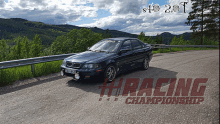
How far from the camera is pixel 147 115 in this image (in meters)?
3.91

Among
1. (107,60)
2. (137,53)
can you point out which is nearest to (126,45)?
(137,53)

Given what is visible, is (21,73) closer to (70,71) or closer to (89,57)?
(70,71)

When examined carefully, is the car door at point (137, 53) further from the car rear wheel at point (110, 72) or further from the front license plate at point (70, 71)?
the front license plate at point (70, 71)

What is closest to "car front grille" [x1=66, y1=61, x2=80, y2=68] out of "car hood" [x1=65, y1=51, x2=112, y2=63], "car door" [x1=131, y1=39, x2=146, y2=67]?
"car hood" [x1=65, y1=51, x2=112, y2=63]

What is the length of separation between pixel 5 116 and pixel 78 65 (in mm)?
2771

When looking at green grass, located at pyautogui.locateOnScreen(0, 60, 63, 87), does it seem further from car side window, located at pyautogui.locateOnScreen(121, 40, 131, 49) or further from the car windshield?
car side window, located at pyautogui.locateOnScreen(121, 40, 131, 49)

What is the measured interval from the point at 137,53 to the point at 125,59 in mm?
1088

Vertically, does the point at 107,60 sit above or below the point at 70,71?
above

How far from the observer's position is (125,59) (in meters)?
7.35

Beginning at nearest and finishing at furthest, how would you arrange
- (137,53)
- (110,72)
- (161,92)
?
(161,92) < (110,72) < (137,53)

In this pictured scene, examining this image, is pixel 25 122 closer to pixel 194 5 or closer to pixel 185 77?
pixel 185 77

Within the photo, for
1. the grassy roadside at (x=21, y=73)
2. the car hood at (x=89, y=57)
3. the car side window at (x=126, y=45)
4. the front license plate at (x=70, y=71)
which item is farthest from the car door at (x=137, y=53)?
the grassy roadside at (x=21, y=73)

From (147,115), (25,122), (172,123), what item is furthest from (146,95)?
(25,122)

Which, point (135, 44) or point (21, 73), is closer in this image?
point (21, 73)
